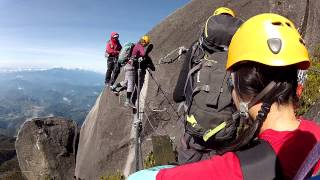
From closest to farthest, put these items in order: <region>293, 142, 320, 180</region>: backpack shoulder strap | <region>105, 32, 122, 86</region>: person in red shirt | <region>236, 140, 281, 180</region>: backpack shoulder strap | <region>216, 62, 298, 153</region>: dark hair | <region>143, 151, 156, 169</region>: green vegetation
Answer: <region>293, 142, 320, 180</region>: backpack shoulder strap < <region>236, 140, 281, 180</region>: backpack shoulder strap < <region>216, 62, 298, 153</region>: dark hair < <region>143, 151, 156, 169</region>: green vegetation < <region>105, 32, 122, 86</region>: person in red shirt

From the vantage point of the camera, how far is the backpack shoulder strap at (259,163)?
254cm

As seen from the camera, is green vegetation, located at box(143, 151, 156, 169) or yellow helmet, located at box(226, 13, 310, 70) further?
green vegetation, located at box(143, 151, 156, 169)

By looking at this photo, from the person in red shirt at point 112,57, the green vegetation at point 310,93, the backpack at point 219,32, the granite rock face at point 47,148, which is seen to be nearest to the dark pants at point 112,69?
the person in red shirt at point 112,57

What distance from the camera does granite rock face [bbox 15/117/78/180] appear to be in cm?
2619

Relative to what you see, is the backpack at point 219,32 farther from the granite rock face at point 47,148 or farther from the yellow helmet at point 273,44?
the granite rock face at point 47,148

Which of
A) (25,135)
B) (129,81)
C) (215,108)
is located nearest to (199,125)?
(215,108)

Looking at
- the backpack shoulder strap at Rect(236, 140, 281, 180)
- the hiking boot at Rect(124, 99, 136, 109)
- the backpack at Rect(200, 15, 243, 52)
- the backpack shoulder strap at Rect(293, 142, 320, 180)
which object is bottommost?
the hiking boot at Rect(124, 99, 136, 109)

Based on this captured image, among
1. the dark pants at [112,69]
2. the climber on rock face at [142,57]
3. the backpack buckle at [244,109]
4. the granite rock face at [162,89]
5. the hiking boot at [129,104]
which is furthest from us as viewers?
the dark pants at [112,69]

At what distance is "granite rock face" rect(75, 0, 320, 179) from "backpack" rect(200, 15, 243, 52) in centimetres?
1019

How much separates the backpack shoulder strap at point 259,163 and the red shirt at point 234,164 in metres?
0.05

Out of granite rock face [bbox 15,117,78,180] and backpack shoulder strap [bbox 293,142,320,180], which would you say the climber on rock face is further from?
backpack shoulder strap [bbox 293,142,320,180]

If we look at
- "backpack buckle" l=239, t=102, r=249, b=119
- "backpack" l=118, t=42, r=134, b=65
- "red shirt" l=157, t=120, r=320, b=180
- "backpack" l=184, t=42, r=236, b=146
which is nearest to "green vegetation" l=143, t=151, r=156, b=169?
"backpack" l=118, t=42, r=134, b=65

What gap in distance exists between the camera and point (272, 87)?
312 cm

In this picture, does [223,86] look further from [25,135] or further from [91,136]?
[25,135]
